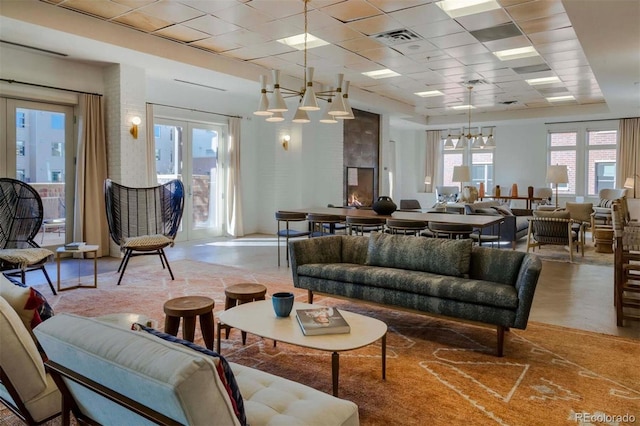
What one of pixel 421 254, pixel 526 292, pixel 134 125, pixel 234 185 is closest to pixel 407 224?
pixel 421 254

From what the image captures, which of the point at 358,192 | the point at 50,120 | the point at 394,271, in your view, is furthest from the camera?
the point at 358,192

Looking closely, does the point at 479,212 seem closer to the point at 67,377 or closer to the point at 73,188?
the point at 73,188

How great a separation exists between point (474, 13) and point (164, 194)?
436 centimetres

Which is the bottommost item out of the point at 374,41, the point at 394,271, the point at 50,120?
the point at 394,271

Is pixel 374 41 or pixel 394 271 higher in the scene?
pixel 374 41

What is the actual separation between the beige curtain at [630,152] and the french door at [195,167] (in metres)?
9.98

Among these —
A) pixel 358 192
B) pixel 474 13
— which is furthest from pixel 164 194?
pixel 358 192

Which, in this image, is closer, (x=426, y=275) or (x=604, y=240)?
(x=426, y=275)

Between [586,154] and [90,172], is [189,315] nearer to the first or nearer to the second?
[90,172]

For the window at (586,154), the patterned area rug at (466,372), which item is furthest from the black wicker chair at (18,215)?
the window at (586,154)

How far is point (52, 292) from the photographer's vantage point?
4.66 meters

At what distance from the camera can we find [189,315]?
2.84 m

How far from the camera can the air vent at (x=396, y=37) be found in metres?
5.97

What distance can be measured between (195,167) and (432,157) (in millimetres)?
8341
